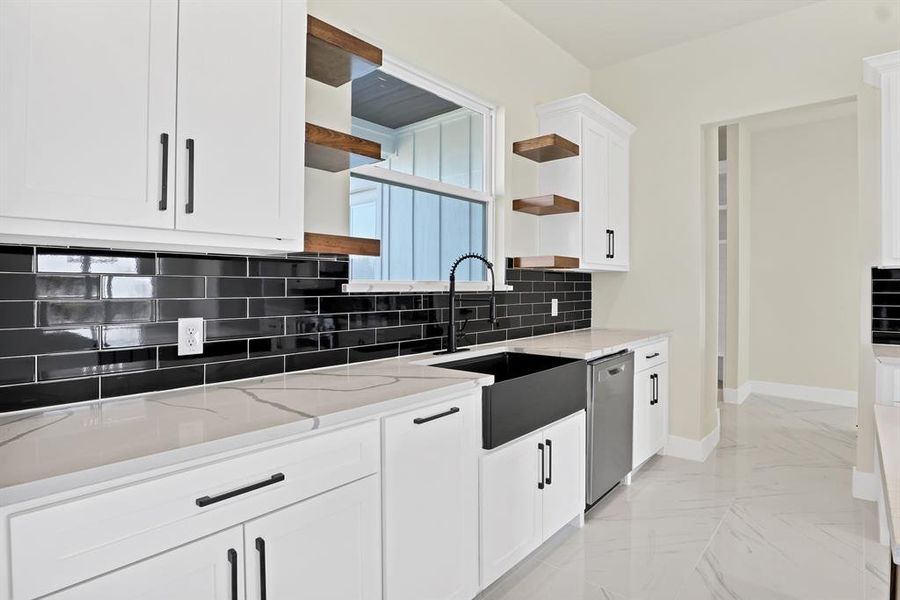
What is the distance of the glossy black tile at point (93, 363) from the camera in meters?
1.45

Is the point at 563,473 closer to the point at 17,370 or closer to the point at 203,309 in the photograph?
the point at 203,309

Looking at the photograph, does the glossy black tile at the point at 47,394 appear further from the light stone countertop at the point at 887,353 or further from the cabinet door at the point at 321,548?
the light stone countertop at the point at 887,353

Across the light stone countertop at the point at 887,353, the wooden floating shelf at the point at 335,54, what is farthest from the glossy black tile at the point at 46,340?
the light stone countertop at the point at 887,353

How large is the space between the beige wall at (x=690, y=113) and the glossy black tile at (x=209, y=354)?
305 centimetres

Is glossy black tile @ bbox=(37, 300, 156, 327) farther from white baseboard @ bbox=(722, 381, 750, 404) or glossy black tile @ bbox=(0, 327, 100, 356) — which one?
white baseboard @ bbox=(722, 381, 750, 404)

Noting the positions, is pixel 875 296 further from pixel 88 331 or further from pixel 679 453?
pixel 88 331

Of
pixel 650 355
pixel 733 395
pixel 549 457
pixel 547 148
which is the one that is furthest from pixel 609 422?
pixel 733 395

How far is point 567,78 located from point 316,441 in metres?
3.48

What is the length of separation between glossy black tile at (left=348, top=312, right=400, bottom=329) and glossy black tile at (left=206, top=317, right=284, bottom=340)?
358 mm

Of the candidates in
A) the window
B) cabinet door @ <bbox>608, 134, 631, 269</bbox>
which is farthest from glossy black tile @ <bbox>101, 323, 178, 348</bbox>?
cabinet door @ <bbox>608, 134, 631, 269</bbox>

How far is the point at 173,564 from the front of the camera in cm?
108

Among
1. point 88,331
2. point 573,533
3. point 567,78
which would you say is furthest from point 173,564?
point 567,78

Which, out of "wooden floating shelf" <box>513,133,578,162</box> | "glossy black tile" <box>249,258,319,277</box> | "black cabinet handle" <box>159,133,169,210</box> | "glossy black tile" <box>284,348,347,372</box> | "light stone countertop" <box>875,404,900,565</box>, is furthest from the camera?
"wooden floating shelf" <box>513,133,578,162</box>

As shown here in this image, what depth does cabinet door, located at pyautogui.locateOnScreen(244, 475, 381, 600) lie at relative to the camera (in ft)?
4.05
